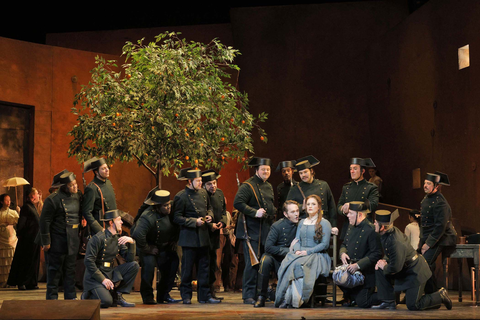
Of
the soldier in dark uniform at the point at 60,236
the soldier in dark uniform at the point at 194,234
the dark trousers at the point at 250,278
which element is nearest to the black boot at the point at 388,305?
the dark trousers at the point at 250,278

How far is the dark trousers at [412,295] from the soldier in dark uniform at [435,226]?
53 cm

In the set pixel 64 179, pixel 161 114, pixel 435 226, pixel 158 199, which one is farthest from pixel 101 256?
pixel 435 226

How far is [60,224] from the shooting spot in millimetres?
6832

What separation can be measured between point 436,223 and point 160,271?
3075 millimetres

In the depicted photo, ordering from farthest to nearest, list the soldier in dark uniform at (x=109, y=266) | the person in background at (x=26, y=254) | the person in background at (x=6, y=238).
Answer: the person in background at (x=6, y=238) < the person in background at (x=26, y=254) < the soldier in dark uniform at (x=109, y=266)

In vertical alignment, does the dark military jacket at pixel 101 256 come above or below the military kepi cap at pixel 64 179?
below

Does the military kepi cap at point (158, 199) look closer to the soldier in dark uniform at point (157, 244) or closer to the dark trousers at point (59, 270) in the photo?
A: the soldier in dark uniform at point (157, 244)

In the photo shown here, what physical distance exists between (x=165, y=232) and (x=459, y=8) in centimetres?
564

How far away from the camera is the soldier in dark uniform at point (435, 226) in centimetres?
691

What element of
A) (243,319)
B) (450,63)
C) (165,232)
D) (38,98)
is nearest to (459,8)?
(450,63)

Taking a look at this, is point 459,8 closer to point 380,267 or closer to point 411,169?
point 411,169

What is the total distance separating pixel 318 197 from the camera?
6.63m

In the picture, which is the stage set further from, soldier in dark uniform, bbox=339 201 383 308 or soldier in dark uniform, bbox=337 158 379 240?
soldier in dark uniform, bbox=339 201 383 308

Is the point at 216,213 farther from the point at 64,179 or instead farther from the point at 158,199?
the point at 64,179
